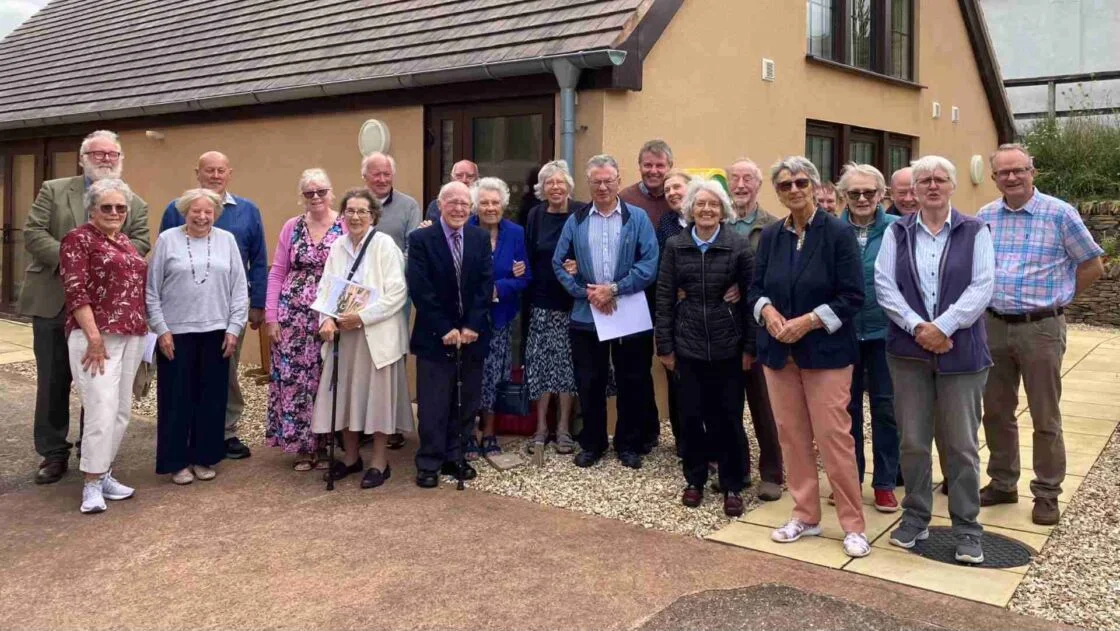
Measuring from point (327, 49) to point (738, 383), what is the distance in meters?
5.91

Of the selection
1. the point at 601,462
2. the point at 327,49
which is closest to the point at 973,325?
the point at 601,462

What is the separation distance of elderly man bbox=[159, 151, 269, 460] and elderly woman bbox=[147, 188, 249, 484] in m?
0.32

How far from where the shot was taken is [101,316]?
16.4 feet

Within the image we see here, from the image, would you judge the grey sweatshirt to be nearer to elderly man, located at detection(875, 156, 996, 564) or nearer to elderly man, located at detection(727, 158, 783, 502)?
elderly man, located at detection(727, 158, 783, 502)

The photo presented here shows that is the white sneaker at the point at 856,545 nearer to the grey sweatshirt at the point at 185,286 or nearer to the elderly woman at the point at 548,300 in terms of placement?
the elderly woman at the point at 548,300

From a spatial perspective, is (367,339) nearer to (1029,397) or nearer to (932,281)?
(932,281)

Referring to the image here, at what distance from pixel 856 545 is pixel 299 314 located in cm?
346

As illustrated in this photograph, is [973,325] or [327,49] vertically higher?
[327,49]

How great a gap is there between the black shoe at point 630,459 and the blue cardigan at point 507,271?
1148 millimetres

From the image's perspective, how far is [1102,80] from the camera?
18.0 metres

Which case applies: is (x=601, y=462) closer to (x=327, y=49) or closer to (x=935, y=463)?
(x=935, y=463)

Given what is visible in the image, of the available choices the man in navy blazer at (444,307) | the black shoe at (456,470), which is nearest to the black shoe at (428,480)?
the man in navy blazer at (444,307)

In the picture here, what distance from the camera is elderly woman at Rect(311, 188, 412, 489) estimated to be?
5.43m

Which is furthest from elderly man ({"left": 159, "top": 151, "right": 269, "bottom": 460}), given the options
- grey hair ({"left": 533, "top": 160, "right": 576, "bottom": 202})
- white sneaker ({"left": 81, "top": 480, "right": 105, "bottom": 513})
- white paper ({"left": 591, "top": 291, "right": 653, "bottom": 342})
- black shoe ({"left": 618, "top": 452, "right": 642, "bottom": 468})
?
black shoe ({"left": 618, "top": 452, "right": 642, "bottom": 468})
